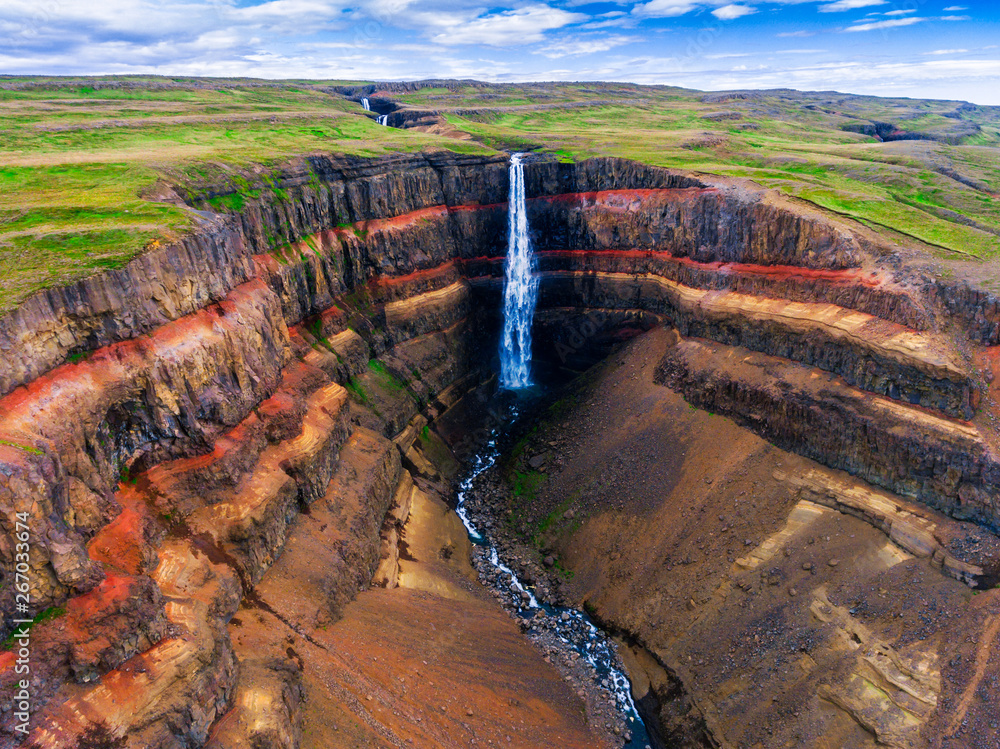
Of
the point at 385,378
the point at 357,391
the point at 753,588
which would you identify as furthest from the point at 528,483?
the point at 753,588

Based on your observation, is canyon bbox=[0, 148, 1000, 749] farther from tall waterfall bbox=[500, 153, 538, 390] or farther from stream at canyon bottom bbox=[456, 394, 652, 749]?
tall waterfall bbox=[500, 153, 538, 390]

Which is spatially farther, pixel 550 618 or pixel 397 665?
pixel 550 618

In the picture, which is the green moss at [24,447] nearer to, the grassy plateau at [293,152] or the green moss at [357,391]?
the grassy plateau at [293,152]

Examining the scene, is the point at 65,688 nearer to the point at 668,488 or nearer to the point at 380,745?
the point at 380,745

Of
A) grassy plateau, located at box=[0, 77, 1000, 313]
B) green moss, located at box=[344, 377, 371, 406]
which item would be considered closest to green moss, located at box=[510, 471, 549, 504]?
green moss, located at box=[344, 377, 371, 406]

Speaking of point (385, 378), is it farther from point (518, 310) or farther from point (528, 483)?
point (518, 310)
